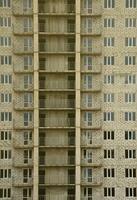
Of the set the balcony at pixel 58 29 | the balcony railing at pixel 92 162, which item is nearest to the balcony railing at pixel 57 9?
the balcony at pixel 58 29

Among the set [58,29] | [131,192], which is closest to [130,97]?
[131,192]

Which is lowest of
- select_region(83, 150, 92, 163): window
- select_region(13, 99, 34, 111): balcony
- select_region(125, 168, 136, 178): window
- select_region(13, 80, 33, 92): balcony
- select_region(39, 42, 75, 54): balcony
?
select_region(125, 168, 136, 178): window

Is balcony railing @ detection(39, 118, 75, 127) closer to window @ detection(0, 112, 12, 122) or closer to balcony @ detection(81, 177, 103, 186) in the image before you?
window @ detection(0, 112, 12, 122)

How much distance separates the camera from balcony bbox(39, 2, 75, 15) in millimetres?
54062

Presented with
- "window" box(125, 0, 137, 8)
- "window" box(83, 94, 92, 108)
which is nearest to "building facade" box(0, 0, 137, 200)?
"window" box(125, 0, 137, 8)

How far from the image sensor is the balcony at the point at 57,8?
177 ft

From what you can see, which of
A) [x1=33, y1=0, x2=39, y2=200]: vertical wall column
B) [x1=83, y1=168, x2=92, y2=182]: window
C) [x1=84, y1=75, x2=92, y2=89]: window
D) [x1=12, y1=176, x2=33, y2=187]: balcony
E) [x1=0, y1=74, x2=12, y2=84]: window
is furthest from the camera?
[x1=84, y1=75, x2=92, y2=89]: window

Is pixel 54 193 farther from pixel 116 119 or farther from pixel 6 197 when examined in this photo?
pixel 116 119

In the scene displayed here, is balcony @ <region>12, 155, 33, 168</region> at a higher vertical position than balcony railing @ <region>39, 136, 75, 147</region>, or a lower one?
lower

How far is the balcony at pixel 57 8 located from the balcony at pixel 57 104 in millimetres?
10658

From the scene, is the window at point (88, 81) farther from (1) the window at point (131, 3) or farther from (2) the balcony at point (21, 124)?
(1) the window at point (131, 3)

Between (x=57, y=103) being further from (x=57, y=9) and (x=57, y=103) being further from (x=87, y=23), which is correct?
(x=57, y=9)

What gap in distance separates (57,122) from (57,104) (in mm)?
2172

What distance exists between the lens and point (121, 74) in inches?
2127
